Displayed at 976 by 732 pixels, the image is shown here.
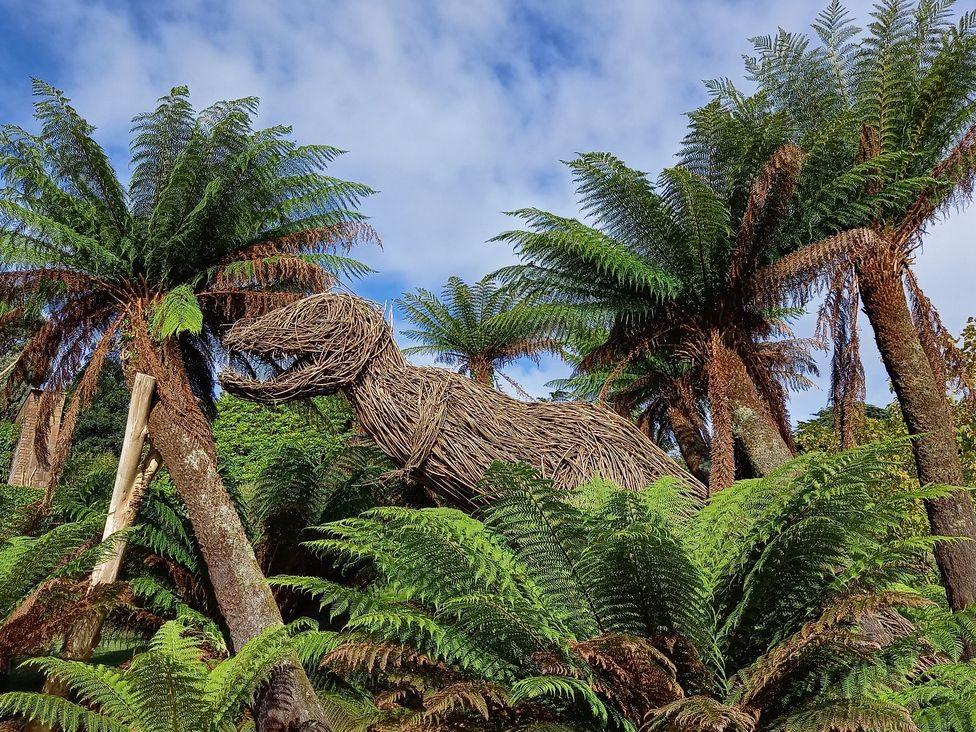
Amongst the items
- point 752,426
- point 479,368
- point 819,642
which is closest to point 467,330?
point 479,368

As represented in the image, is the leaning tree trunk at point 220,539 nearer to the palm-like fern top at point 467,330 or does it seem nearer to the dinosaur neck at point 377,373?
the dinosaur neck at point 377,373

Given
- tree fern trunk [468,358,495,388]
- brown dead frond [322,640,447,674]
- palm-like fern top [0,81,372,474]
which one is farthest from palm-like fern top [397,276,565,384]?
brown dead frond [322,640,447,674]

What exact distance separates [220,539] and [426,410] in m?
2.20

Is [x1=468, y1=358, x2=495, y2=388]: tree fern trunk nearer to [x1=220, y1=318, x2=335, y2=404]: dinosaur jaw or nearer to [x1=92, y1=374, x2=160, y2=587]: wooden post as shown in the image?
[x1=92, y1=374, x2=160, y2=587]: wooden post

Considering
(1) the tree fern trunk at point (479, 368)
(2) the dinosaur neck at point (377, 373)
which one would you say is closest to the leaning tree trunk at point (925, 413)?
(2) the dinosaur neck at point (377, 373)

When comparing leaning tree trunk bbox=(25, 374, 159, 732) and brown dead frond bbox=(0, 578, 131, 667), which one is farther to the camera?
leaning tree trunk bbox=(25, 374, 159, 732)

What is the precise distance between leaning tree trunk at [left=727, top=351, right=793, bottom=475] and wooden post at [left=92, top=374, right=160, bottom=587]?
206 inches

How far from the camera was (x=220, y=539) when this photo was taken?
20.5ft

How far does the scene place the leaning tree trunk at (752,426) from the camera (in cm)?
773

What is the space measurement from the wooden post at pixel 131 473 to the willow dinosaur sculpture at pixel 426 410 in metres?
1.34

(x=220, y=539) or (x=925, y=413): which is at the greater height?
(x=925, y=413)

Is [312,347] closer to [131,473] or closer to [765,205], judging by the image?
[131,473]

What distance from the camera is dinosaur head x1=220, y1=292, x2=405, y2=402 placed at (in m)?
5.46

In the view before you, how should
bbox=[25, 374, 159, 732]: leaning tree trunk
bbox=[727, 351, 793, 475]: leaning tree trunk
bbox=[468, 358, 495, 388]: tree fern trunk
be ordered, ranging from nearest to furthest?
1. bbox=[25, 374, 159, 732]: leaning tree trunk
2. bbox=[727, 351, 793, 475]: leaning tree trunk
3. bbox=[468, 358, 495, 388]: tree fern trunk
